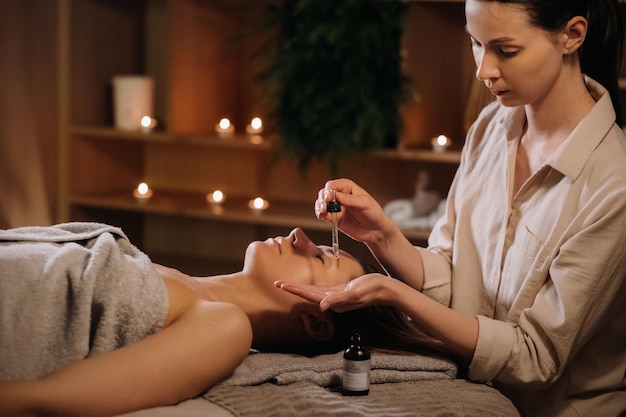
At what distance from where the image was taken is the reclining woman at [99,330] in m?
1.37

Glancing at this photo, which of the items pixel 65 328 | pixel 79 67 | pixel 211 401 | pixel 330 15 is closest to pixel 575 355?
pixel 211 401

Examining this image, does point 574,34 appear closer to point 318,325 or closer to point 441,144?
point 318,325

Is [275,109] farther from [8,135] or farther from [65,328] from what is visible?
[65,328]

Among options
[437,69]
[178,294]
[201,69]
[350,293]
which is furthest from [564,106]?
[201,69]

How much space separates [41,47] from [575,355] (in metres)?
3.12

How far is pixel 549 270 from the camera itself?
175cm

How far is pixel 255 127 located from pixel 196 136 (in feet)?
0.91

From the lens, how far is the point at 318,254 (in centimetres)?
190

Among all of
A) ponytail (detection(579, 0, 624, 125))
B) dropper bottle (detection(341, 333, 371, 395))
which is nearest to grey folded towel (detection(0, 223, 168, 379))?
dropper bottle (detection(341, 333, 371, 395))

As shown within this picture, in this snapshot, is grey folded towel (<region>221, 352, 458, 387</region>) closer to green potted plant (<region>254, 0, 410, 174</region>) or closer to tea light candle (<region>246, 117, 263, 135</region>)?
green potted plant (<region>254, 0, 410, 174</region>)

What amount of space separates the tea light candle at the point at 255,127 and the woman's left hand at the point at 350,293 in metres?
2.21

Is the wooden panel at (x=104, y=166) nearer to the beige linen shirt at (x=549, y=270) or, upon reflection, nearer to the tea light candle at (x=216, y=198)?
the tea light candle at (x=216, y=198)

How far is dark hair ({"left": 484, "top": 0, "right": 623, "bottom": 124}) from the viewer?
169 centimetres

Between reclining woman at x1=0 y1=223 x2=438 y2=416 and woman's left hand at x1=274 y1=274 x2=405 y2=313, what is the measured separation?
0.16m
